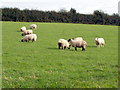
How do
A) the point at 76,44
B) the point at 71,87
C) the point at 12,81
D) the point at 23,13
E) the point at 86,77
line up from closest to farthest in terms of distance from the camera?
the point at 71,87
the point at 12,81
the point at 86,77
the point at 76,44
the point at 23,13

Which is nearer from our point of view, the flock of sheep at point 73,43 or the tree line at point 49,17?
the flock of sheep at point 73,43

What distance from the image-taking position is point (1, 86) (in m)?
8.59

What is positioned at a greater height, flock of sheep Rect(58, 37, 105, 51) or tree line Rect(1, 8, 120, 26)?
tree line Rect(1, 8, 120, 26)

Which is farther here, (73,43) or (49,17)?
(49,17)

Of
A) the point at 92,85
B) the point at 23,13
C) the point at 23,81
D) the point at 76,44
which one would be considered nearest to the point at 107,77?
the point at 92,85

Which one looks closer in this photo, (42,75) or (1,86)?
(1,86)

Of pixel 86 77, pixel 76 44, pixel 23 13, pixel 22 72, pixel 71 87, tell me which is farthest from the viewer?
pixel 23 13

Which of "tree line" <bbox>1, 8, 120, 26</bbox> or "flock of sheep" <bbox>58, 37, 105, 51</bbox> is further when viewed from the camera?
"tree line" <bbox>1, 8, 120, 26</bbox>

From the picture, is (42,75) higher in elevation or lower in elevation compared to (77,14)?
lower

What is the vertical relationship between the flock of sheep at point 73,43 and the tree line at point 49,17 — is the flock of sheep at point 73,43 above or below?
below

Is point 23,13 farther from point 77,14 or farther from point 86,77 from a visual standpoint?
point 86,77

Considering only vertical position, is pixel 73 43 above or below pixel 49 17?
below

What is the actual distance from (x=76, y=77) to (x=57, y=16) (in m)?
76.0

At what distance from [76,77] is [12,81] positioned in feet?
7.93
